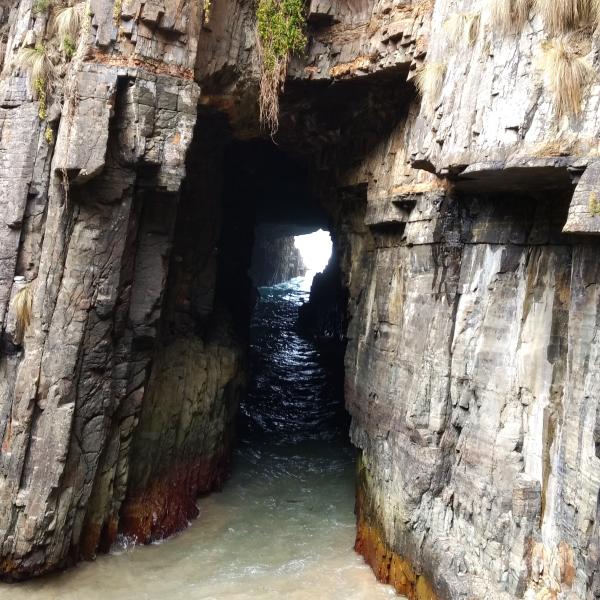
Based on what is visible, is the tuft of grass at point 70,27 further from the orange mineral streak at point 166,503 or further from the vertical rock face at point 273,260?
the vertical rock face at point 273,260

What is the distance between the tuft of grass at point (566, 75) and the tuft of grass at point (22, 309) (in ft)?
22.7

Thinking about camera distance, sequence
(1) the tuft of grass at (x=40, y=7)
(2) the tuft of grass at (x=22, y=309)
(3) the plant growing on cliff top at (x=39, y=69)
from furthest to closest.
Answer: (1) the tuft of grass at (x=40, y=7)
(3) the plant growing on cliff top at (x=39, y=69)
(2) the tuft of grass at (x=22, y=309)

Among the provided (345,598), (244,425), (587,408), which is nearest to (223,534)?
(345,598)

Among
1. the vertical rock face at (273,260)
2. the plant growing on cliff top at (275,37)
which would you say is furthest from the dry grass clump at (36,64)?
the vertical rock face at (273,260)

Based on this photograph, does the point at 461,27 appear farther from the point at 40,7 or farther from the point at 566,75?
the point at 40,7

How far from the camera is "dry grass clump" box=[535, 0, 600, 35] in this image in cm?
561

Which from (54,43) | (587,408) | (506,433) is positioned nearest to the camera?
(587,408)

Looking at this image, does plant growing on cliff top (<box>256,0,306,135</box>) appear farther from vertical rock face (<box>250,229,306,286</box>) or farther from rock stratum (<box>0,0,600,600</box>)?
vertical rock face (<box>250,229,306,286</box>)

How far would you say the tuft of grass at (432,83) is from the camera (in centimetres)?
686

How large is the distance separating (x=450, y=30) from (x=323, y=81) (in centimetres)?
260

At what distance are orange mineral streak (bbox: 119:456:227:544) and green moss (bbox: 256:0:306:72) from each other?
7039 millimetres

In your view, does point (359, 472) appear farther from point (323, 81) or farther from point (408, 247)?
point (323, 81)

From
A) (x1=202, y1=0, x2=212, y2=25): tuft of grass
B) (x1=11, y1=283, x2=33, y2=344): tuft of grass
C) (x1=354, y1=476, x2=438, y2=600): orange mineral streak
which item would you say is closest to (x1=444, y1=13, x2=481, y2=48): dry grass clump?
(x1=202, y1=0, x2=212, y2=25): tuft of grass

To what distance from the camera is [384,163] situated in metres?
9.16
